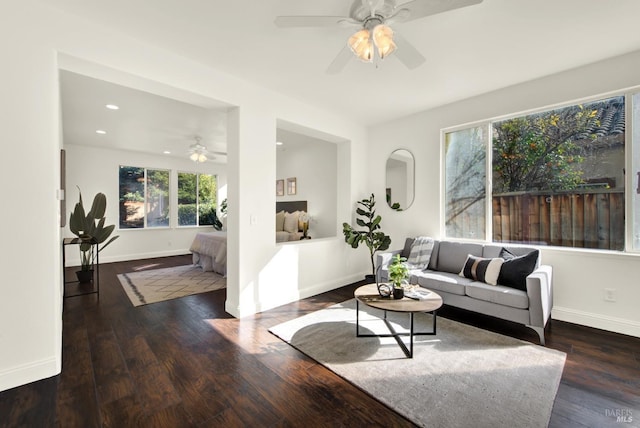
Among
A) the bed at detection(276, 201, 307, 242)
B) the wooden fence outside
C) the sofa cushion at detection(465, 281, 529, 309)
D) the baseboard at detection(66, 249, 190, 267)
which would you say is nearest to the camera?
the sofa cushion at detection(465, 281, 529, 309)

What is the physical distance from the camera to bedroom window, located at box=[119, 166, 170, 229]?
6632mm

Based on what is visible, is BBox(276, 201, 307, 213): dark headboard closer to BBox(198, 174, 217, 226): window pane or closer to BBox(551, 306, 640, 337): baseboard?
BBox(198, 174, 217, 226): window pane

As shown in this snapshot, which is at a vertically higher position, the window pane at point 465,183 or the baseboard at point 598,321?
the window pane at point 465,183

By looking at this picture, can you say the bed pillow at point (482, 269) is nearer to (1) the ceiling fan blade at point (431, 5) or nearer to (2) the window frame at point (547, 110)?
(2) the window frame at point (547, 110)

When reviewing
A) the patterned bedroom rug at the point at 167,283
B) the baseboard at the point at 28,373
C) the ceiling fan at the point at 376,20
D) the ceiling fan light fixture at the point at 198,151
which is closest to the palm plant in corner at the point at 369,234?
the patterned bedroom rug at the point at 167,283

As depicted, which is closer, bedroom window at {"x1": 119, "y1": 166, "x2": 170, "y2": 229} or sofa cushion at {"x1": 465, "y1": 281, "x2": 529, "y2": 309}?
sofa cushion at {"x1": 465, "y1": 281, "x2": 529, "y2": 309}

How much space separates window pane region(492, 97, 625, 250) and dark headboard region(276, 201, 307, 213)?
12.5 ft

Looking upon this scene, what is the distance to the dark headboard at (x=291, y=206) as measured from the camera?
20.9 ft

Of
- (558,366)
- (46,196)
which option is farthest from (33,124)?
(558,366)

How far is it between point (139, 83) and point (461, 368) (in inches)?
146

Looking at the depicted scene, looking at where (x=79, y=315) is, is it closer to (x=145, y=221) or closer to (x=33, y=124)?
(x=33, y=124)

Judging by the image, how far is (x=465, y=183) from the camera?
12.8ft

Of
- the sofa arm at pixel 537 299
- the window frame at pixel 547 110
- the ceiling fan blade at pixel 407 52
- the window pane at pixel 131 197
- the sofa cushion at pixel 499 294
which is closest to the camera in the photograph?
the ceiling fan blade at pixel 407 52

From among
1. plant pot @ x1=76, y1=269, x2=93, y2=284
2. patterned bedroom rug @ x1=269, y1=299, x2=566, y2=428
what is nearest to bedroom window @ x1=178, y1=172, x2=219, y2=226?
plant pot @ x1=76, y1=269, x2=93, y2=284
